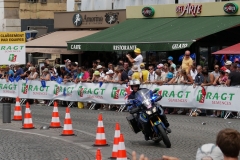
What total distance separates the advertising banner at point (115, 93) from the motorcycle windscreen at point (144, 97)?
3009mm

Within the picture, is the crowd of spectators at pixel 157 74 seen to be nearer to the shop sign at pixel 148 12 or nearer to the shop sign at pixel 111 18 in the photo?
the shop sign at pixel 148 12

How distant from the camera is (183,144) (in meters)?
14.5

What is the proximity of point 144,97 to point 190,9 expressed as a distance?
16.4 meters

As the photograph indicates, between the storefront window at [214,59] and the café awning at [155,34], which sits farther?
the storefront window at [214,59]

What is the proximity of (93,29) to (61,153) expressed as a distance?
898 inches

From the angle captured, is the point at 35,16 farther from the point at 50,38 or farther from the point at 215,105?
the point at 215,105

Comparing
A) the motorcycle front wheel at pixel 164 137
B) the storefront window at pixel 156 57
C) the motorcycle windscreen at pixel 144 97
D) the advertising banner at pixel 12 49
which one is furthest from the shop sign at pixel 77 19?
the motorcycle front wheel at pixel 164 137

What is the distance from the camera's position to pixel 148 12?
106 feet

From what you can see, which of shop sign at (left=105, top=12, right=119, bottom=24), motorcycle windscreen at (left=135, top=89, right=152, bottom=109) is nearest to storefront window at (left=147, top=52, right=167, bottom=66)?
shop sign at (left=105, top=12, right=119, bottom=24)

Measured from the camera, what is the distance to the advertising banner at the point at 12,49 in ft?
71.8

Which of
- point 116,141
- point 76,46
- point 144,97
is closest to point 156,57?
point 76,46

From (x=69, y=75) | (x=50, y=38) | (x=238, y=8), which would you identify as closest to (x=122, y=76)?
(x=69, y=75)

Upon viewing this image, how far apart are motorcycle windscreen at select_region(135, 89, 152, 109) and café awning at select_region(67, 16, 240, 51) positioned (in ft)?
38.8

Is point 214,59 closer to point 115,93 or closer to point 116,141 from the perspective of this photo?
point 115,93
